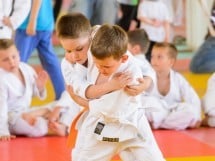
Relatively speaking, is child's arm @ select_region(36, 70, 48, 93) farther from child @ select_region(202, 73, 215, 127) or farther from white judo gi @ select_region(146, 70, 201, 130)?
child @ select_region(202, 73, 215, 127)

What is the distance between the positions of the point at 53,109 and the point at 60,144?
0.61 metres

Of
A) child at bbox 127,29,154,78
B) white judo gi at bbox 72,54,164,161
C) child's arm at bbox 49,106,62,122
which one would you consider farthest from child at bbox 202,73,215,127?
white judo gi at bbox 72,54,164,161

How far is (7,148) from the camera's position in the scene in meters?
5.93

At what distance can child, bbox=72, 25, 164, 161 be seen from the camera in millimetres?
4012

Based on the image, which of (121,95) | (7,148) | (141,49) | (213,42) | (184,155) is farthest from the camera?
(213,42)

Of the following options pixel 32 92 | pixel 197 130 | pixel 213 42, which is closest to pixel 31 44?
pixel 32 92

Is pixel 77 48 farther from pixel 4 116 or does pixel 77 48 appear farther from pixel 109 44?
pixel 4 116

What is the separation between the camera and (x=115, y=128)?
13.9 ft

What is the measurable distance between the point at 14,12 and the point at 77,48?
109 inches

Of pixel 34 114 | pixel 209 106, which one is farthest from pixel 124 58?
pixel 209 106

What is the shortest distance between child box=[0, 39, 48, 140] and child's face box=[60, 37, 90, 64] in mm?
2110

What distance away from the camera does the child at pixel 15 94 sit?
6.35 meters

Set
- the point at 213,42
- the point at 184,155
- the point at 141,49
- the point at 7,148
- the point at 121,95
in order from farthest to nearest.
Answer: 1. the point at 213,42
2. the point at 141,49
3. the point at 7,148
4. the point at 184,155
5. the point at 121,95

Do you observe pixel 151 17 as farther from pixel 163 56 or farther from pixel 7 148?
pixel 7 148
